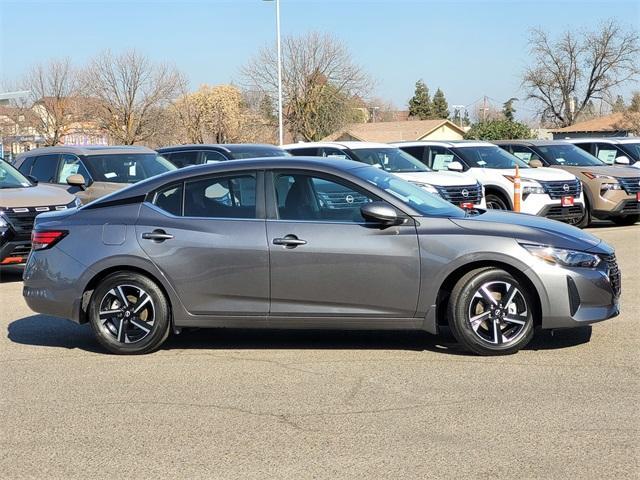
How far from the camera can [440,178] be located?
50.0 ft

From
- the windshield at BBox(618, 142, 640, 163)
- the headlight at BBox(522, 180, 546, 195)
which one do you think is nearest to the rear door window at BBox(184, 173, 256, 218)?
the headlight at BBox(522, 180, 546, 195)

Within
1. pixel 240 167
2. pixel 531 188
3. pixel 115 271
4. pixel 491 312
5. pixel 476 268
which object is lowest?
pixel 491 312

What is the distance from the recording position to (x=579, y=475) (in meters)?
4.27

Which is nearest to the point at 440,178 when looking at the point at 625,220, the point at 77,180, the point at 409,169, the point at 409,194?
the point at 409,169

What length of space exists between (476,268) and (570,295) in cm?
Result: 72

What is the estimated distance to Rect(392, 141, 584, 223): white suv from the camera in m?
16.0

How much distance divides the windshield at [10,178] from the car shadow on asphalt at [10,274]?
1196 millimetres

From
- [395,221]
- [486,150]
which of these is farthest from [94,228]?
[486,150]

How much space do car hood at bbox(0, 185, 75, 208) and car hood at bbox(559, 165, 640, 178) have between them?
34.1 ft

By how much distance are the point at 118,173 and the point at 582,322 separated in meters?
9.12

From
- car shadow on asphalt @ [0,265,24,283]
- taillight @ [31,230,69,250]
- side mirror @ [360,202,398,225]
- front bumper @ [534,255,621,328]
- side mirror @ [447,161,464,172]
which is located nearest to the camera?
front bumper @ [534,255,621,328]

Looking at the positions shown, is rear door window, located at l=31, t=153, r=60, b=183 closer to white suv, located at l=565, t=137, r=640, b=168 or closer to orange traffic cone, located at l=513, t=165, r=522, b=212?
orange traffic cone, located at l=513, t=165, r=522, b=212

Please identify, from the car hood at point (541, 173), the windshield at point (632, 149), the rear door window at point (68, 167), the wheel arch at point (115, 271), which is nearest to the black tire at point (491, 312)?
the wheel arch at point (115, 271)

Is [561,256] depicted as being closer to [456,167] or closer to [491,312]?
[491,312]
